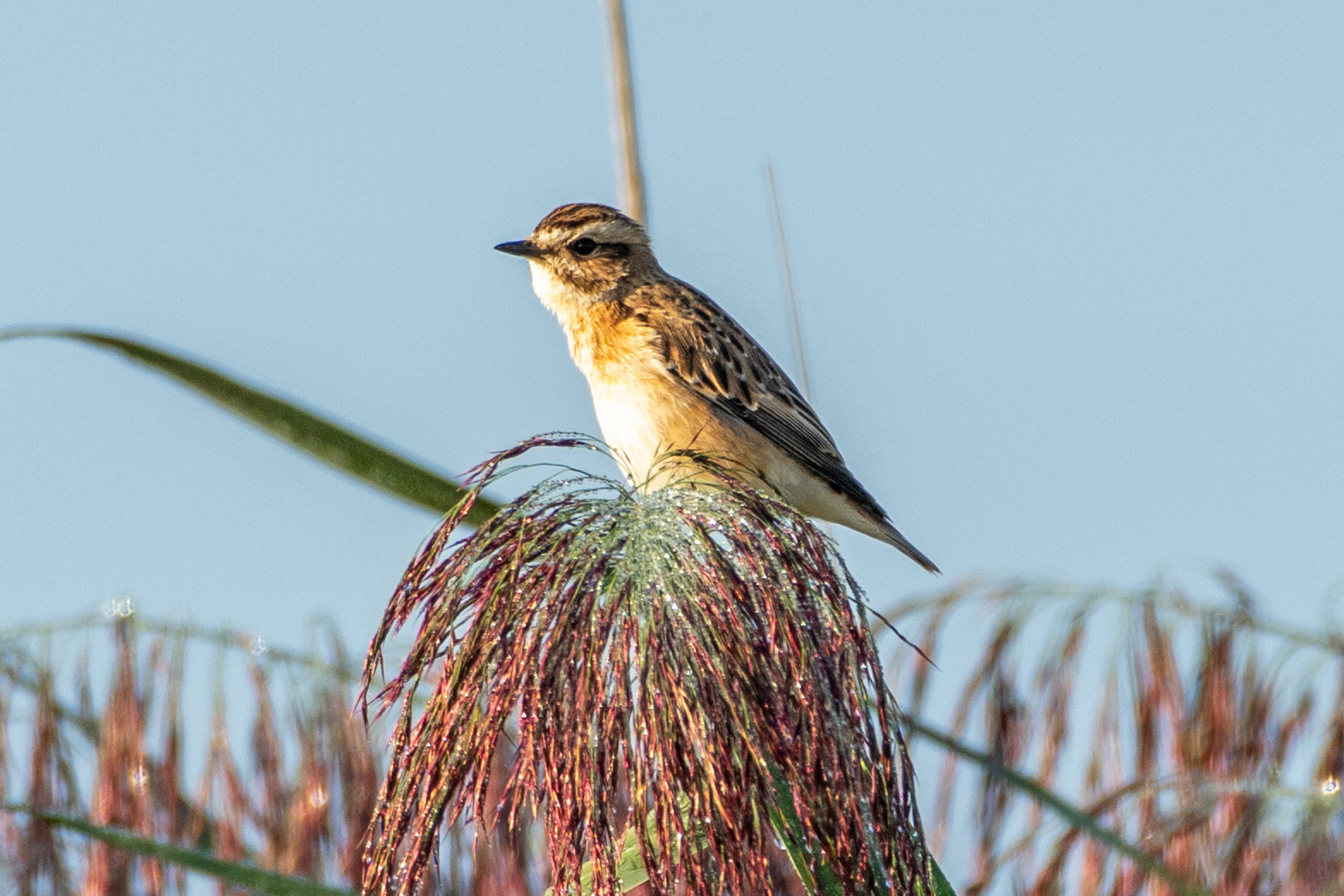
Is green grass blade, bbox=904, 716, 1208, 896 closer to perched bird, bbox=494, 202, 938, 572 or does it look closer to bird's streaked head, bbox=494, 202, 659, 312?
perched bird, bbox=494, 202, 938, 572

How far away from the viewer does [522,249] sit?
565 centimetres

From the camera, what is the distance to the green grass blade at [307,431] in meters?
2.51

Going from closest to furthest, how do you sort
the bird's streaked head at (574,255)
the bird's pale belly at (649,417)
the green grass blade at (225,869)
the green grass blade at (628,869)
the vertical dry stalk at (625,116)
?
the green grass blade at (225,869), the green grass blade at (628,869), the vertical dry stalk at (625,116), the bird's pale belly at (649,417), the bird's streaked head at (574,255)

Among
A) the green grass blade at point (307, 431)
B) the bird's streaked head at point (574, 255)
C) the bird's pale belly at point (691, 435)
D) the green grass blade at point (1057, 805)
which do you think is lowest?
the green grass blade at point (1057, 805)

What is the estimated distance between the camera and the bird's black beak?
5559mm

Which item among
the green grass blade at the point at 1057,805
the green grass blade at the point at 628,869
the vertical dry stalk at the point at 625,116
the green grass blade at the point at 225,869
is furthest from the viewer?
the vertical dry stalk at the point at 625,116

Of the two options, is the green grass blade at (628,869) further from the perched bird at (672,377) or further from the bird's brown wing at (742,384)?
the bird's brown wing at (742,384)

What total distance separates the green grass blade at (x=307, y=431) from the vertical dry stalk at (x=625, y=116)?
4.67ft

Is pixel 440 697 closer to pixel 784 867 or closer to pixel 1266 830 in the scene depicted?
pixel 784 867

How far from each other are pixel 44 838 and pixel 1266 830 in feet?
9.44

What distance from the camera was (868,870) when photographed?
207 centimetres

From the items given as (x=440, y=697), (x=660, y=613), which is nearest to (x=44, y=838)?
(x=440, y=697)

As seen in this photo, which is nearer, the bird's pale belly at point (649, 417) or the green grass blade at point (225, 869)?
the green grass blade at point (225, 869)

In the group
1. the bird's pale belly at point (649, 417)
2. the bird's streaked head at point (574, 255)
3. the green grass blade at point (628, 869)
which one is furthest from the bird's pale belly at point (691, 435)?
the green grass blade at point (628, 869)
